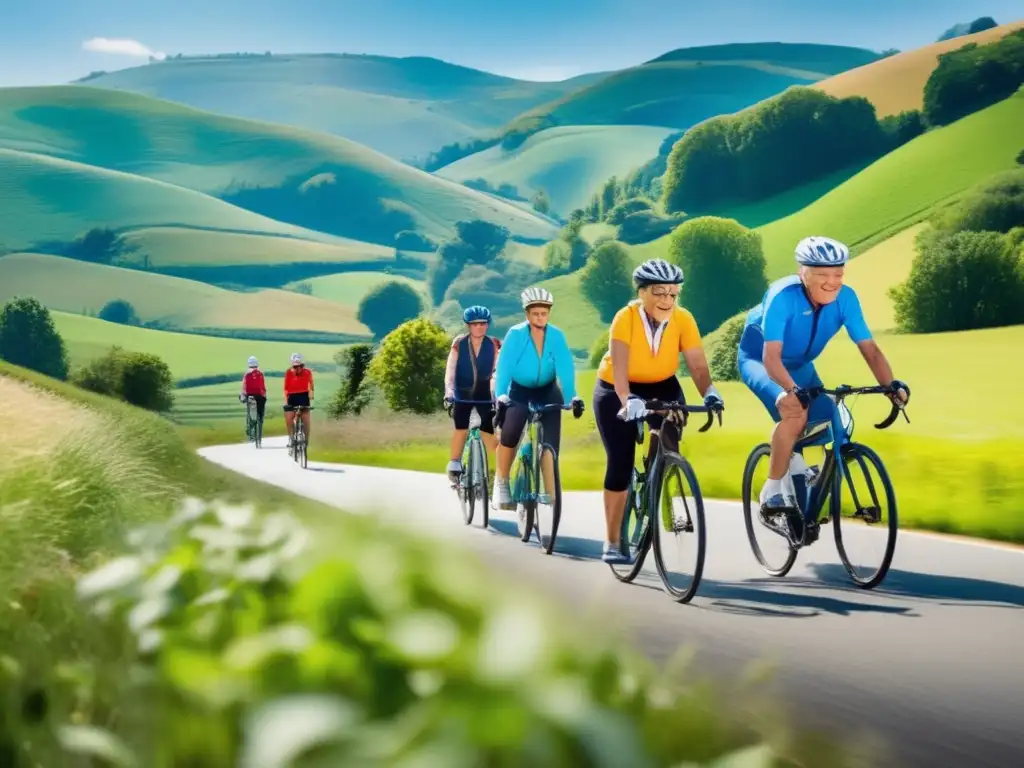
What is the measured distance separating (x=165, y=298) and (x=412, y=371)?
94.4 metres

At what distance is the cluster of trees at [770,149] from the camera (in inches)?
3966

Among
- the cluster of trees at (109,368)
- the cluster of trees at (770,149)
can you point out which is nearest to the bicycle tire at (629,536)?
the cluster of trees at (109,368)

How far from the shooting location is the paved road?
550 centimetres

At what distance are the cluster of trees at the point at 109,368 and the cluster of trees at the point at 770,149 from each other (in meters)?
47.5

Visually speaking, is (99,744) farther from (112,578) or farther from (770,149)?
(770,149)

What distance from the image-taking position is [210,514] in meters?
4.69

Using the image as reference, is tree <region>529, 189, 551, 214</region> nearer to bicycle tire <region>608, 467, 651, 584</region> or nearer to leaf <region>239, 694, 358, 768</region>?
bicycle tire <region>608, 467, 651, 584</region>

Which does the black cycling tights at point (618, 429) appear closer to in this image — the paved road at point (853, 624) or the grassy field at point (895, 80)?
the paved road at point (853, 624)

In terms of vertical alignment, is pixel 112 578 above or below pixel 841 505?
above

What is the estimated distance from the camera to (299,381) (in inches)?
933

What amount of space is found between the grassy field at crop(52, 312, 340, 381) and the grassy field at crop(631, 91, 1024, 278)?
94.1 ft

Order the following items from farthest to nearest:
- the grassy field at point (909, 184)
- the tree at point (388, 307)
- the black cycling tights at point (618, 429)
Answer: the tree at point (388, 307) < the grassy field at point (909, 184) < the black cycling tights at point (618, 429)

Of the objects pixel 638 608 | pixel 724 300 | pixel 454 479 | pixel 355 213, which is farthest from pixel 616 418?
pixel 355 213

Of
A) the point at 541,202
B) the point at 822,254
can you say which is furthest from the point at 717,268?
the point at 541,202
